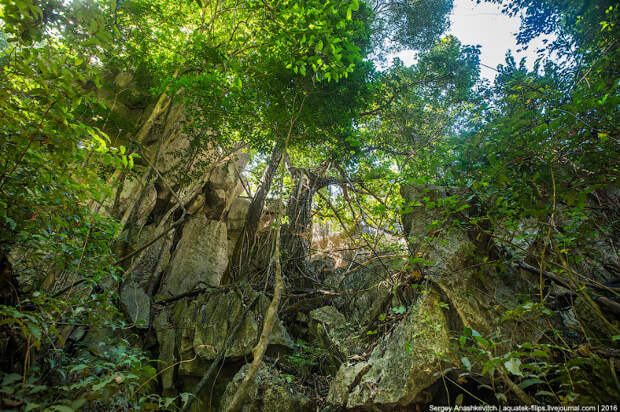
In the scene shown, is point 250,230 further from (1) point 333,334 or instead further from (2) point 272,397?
(2) point 272,397

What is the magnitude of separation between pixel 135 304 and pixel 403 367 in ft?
14.3

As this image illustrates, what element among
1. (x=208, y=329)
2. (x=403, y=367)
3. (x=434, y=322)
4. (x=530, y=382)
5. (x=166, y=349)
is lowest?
(x=166, y=349)

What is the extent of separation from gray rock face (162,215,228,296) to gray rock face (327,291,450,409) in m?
4.36

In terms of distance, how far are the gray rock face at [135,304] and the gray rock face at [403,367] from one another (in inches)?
135

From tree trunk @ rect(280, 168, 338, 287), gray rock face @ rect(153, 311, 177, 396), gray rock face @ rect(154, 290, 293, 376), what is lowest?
gray rock face @ rect(153, 311, 177, 396)

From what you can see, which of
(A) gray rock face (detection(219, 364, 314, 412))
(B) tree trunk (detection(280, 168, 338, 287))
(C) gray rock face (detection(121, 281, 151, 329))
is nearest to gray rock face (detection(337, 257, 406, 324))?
(B) tree trunk (detection(280, 168, 338, 287))

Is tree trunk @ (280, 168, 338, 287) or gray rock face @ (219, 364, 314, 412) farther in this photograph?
tree trunk @ (280, 168, 338, 287)

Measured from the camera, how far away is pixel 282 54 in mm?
3506

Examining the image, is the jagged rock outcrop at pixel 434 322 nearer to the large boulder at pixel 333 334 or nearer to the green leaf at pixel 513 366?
the large boulder at pixel 333 334

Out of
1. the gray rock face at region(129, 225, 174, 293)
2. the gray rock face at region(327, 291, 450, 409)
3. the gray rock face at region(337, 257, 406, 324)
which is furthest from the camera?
the gray rock face at region(129, 225, 174, 293)

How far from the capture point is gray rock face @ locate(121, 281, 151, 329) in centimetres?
428

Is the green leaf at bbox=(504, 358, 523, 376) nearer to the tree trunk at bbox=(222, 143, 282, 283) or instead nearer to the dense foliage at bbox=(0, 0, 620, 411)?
the dense foliage at bbox=(0, 0, 620, 411)

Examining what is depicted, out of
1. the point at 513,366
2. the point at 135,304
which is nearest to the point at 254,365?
the point at 513,366

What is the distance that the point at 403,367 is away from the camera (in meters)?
2.24
